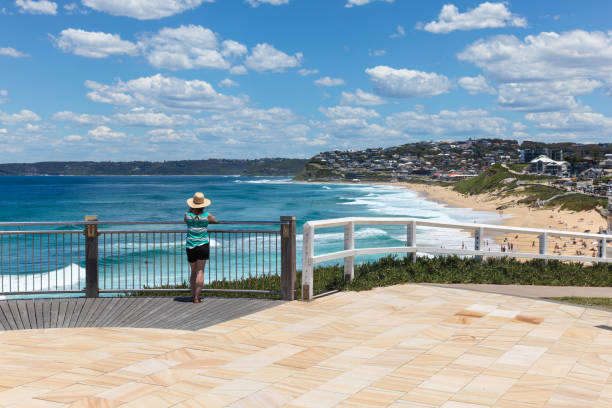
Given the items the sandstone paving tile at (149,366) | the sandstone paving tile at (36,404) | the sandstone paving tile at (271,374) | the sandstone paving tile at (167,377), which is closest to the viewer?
the sandstone paving tile at (36,404)

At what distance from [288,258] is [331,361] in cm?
312

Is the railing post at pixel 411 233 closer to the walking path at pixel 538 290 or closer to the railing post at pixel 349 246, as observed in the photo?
the walking path at pixel 538 290

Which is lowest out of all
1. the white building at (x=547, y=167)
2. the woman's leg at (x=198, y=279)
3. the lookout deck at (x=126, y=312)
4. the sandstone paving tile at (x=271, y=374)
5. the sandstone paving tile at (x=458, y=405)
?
the lookout deck at (x=126, y=312)

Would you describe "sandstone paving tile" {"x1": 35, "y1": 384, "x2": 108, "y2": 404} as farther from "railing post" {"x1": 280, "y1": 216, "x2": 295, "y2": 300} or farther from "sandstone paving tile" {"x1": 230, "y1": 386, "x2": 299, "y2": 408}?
"railing post" {"x1": 280, "y1": 216, "x2": 295, "y2": 300}

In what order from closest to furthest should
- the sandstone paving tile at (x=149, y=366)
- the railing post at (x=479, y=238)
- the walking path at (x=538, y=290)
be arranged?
the sandstone paving tile at (x=149, y=366)
the walking path at (x=538, y=290)
the railing post at (x=479, y=238)

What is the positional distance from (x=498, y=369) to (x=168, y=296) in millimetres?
5566

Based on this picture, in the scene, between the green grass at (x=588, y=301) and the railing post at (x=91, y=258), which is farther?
the green grass at (x=588, y=301)

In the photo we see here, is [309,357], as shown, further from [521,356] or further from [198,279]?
[198,279]

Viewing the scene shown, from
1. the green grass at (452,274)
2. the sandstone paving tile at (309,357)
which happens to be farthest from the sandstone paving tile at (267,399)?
the green grass at (452,274)

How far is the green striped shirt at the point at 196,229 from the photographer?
8953mm

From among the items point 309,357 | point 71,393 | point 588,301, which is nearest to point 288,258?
point 309,357

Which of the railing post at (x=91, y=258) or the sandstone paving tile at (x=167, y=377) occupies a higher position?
the railing post at (x=91, y=258)

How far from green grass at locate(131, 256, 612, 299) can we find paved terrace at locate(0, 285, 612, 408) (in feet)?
6.73

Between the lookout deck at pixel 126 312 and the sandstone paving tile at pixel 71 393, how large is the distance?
2.29 metres
